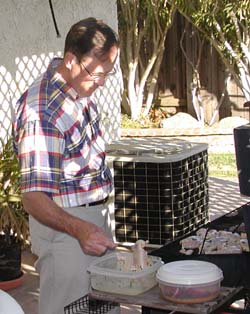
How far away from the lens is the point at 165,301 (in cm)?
289

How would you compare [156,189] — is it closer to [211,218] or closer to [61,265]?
[211,218]

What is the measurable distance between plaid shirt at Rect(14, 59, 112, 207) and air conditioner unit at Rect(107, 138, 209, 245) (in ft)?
8.34

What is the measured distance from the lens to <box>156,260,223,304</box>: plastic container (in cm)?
285

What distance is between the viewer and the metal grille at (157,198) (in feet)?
19.7

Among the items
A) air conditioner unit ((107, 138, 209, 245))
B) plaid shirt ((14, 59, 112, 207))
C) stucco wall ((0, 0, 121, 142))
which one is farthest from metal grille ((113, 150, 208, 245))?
plaid shirt ((14, 59, 112, 207))

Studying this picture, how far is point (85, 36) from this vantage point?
3162 mm

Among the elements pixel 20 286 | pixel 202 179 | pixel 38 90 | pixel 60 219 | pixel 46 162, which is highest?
pixel 38 90

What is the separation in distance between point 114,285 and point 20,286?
2.90m

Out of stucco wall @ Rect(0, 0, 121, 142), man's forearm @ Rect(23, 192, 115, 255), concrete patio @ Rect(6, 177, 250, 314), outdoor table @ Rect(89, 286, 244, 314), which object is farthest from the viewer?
stucco wall @ Rect(0, 0, 121, 142)

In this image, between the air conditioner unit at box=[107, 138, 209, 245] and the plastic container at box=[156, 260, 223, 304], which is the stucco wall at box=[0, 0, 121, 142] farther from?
the plastic container at box=[156, 260, 223, 304]

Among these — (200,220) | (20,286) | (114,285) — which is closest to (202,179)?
(200,220)

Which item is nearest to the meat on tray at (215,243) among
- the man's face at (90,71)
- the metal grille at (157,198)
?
the man's face at (90,71)

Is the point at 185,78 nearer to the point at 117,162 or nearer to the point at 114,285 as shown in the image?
the point at 117,162

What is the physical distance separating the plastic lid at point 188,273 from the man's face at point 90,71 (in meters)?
0.76
